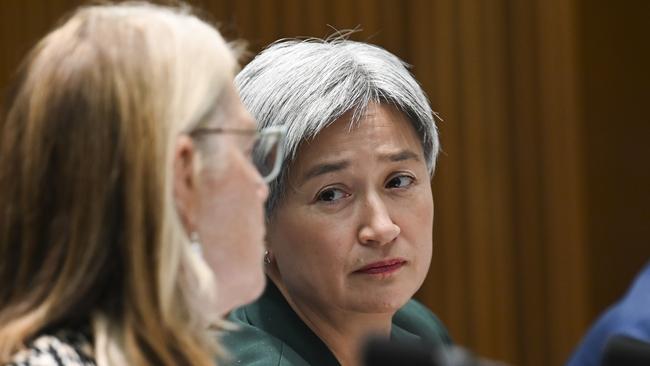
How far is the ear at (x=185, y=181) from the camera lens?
59.9 inches

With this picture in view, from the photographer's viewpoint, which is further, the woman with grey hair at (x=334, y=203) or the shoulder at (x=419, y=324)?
the shoulder at (x=419, y=324)

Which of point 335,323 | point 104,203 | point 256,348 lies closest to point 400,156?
point 335,323

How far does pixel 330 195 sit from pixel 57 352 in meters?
0.93

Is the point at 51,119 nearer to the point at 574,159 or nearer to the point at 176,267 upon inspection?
the point at 176,267

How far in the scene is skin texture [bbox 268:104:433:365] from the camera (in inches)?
88.4

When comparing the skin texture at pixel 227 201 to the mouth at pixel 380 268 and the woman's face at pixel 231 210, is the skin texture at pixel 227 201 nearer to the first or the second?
the woman's face at pixel 231 210

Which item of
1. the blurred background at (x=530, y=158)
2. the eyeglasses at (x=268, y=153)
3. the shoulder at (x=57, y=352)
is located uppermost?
the eyeglasses at (x=268, y=153)

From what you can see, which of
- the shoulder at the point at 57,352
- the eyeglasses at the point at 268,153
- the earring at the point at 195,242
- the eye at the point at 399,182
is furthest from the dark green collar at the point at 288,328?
the shoulder at the point at 57,352

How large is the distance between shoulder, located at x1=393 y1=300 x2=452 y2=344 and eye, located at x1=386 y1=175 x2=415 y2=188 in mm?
454

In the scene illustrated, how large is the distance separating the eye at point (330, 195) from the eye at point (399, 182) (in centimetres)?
10

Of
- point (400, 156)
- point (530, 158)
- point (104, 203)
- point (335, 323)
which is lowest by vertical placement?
point (530, 158)

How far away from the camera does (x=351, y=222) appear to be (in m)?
2.24

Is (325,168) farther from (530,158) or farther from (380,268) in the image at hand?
(530,158)

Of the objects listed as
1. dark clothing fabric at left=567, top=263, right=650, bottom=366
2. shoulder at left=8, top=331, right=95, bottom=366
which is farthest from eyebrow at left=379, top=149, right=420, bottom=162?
shoulder at left=8, top=331, right=95, bottom=366
